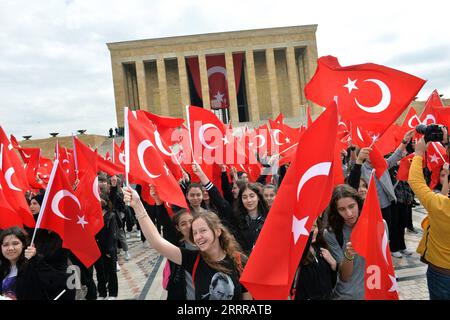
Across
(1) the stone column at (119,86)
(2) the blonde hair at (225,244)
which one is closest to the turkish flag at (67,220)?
(2) the blonde hair at (225,244)

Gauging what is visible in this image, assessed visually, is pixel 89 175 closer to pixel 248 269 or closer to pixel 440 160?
pixel 248 269

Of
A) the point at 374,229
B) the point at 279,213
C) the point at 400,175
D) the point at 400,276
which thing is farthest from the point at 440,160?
the point at 279,213

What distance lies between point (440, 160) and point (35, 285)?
215 inches

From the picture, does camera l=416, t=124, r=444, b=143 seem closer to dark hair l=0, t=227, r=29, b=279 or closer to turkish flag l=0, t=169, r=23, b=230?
dark hair l=0, t=227, r=29, b=279

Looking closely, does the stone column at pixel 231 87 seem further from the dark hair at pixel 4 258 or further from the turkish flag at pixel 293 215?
the turkish flag at pixel 293 215

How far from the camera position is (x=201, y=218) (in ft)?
7.95

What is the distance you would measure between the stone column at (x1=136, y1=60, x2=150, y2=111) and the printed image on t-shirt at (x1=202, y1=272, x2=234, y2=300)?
3290cm

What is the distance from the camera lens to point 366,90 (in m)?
3.71

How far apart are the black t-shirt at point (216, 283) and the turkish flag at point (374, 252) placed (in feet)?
2.71

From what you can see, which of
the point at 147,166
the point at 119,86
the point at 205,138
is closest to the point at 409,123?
the point at 205,138

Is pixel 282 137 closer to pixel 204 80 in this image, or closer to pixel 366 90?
pixel 366 90

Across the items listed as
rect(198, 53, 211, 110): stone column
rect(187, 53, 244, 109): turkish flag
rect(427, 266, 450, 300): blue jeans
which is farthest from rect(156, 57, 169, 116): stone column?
rect(427, 266, 450, 300): blue jeans

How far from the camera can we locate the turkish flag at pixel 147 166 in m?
3.56

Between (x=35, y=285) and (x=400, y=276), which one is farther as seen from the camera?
(x=400, y=276)
